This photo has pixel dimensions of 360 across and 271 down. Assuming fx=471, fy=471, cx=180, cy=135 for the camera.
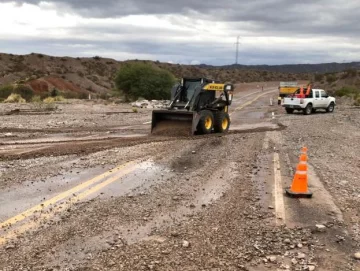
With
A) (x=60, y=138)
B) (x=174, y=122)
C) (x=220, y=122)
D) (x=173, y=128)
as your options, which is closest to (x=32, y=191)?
(x=60, y=138)

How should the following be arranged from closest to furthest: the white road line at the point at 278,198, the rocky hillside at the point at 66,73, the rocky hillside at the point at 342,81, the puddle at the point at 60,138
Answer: the white road line at the point at 278,198 → the puddle at the point at 60,138 → the rocky hillside at the point at 66,73 → the rocky hillside at the point at 342,81

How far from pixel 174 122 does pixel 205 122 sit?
1192 millimetres

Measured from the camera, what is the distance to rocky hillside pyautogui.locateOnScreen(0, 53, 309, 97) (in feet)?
221

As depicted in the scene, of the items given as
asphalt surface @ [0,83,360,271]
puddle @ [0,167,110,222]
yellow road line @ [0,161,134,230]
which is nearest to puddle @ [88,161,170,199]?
asphalt surface @ [0,83,360,271]

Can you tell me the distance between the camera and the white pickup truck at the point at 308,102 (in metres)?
31.5

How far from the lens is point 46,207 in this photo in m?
7.26

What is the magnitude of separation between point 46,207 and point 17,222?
2.67 ft

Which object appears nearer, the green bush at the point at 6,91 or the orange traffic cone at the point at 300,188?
the orange traffic cone at the point at 300,188

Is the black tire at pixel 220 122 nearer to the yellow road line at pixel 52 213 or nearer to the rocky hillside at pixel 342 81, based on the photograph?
the yellow road line at pixel 52 213

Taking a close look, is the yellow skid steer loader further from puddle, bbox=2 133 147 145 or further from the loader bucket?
puddle, bbox=2 133 147 145

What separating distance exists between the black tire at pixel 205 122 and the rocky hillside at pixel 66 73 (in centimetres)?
4309

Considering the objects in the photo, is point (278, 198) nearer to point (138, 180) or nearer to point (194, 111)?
point (138, 180)

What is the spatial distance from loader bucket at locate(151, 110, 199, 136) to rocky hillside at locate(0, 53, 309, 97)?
4264cm

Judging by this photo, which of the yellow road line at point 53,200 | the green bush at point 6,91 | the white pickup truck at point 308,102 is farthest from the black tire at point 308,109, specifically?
the green bush at point 6,91
